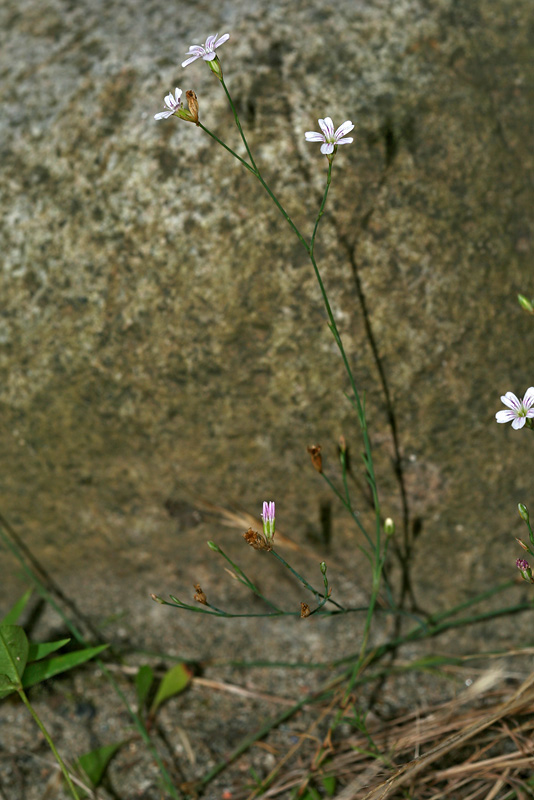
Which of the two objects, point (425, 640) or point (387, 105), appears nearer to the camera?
point (387, 105)

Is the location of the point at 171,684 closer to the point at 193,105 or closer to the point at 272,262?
the point at 272,262

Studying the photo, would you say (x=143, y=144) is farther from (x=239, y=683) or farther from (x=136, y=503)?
(x=239, y=683)

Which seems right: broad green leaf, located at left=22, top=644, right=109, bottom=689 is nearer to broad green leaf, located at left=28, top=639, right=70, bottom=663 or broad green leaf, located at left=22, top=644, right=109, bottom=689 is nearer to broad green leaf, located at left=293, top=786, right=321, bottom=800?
broad green leaf, located at left=28, top=639, right=70, bottom=663

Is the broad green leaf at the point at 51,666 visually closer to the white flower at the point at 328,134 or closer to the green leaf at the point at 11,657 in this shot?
the green leaf at the point at 11,657

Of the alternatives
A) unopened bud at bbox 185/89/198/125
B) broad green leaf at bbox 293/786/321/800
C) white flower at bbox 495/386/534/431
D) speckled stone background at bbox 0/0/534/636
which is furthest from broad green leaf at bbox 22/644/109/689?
unopened bud at bbox 185/89/198/125

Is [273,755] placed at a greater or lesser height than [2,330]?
lesser

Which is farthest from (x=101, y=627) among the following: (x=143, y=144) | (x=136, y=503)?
(x=143, y=144)
